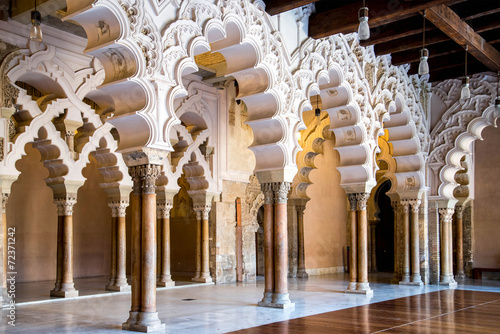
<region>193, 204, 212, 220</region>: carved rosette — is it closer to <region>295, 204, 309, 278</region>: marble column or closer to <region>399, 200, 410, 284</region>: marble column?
<region>295, 204, 309, 278</region>: marble column

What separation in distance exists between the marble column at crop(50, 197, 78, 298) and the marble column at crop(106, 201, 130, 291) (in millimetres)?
1198

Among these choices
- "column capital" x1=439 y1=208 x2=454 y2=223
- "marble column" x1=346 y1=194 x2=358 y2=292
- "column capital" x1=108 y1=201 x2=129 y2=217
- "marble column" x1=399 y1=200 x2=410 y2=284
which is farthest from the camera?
"column capital" x1=439 y1=208 x2=454 y2=223

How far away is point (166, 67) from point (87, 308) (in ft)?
14.5

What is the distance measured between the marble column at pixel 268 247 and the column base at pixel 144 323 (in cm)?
258

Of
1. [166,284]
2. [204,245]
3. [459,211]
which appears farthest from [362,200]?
[459,211]

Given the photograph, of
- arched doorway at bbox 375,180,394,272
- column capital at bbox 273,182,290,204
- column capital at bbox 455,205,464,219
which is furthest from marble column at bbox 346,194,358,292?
arched doorway at bbox 375,180,394,272

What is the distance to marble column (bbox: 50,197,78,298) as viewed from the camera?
10.4 meters

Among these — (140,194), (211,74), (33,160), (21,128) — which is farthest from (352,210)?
(33,160)

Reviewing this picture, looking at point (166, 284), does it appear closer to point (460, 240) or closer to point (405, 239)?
point (405, 239)

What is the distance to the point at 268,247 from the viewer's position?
899 centimetres

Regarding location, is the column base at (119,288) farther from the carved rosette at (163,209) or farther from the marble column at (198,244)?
the marble column at (198,244)

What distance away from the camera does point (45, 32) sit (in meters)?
10.0

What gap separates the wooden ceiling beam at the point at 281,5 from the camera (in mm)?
8609

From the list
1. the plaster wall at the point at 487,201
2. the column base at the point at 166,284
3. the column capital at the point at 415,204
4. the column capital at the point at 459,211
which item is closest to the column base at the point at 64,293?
the column base at the point at 166,284
